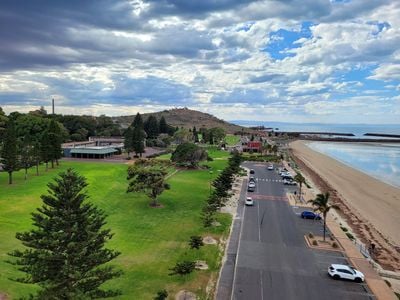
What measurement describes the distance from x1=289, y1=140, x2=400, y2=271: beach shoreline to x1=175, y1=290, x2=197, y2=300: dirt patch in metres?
19.5

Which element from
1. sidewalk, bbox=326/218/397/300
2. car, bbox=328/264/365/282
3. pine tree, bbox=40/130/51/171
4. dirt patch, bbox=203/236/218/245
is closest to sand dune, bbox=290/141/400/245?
sidewalk, bbox=326/218/397/300

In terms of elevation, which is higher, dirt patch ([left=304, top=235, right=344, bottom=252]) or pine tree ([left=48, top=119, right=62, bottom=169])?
pine tree ([left=48, top=119, right=62, bottom=169])

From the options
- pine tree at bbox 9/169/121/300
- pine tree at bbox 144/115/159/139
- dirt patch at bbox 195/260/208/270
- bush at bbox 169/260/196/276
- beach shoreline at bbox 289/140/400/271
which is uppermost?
pine tree at bbox 144/115/159/139

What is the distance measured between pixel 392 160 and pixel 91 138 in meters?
109

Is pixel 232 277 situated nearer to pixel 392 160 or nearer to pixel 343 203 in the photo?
pixel 343 203

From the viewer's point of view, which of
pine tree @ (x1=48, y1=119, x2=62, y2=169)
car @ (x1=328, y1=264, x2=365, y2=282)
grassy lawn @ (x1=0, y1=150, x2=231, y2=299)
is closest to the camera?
grassy lawn @ (x1=0, y1=150, x2=231, y2=299)

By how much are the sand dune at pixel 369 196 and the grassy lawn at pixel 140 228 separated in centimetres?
2254

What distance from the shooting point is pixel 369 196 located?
70.2m

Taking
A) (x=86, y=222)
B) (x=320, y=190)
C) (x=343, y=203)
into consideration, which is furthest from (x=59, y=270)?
(x=320, y=190)

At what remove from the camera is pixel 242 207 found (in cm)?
5269

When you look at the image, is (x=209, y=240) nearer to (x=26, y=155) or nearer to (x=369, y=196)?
(x=369, y=196)

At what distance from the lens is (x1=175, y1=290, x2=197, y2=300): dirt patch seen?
1011 inches

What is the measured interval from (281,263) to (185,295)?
33.8 ft

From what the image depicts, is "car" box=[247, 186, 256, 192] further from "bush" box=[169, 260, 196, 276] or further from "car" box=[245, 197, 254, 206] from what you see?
"bush" box=[169, 260, 196, 276]
